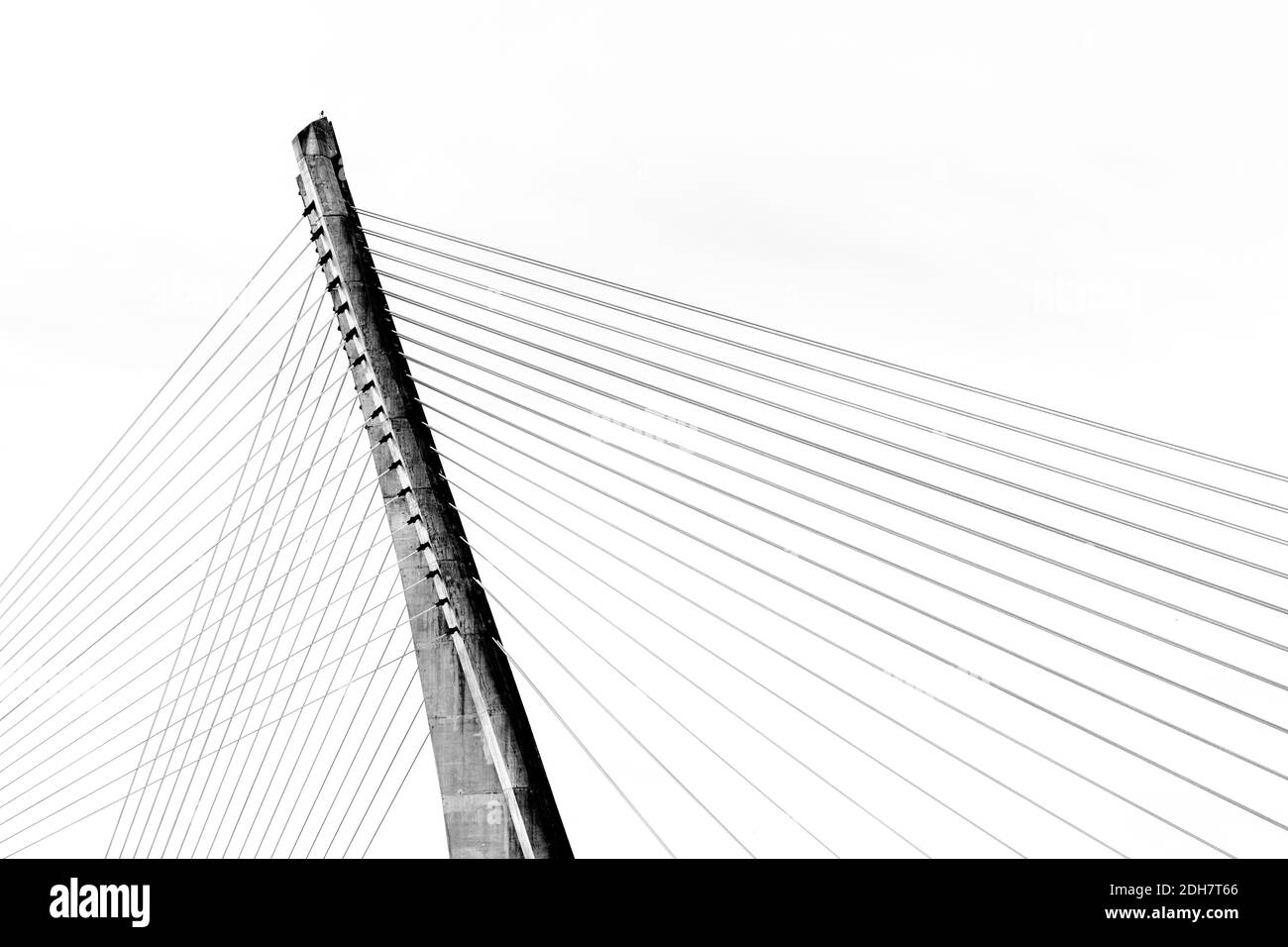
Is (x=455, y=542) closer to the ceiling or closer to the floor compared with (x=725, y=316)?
closer to the floor

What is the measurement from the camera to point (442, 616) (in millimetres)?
11133

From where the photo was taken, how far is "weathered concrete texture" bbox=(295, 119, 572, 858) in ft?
35.0

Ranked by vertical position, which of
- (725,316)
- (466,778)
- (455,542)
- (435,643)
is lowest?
(466,778)

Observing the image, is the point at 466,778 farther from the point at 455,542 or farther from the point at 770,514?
the point at 770,514

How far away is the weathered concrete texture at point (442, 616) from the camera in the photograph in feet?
35.0
